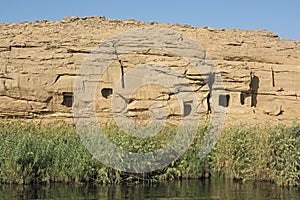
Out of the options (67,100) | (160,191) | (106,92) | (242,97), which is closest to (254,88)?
(242,97)

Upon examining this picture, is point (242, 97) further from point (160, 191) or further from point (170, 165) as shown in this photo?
point (160, 191)

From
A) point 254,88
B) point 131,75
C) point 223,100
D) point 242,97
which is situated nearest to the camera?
point 131,75

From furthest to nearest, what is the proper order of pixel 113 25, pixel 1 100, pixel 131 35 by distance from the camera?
pixel 113 25
pixel 131 35
pixel 1 100

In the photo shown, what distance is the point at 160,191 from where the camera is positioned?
15.8 meters

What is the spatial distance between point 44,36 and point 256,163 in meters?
17.8

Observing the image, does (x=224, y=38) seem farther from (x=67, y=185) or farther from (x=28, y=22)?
(x=67, y=185)

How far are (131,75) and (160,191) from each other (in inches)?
566

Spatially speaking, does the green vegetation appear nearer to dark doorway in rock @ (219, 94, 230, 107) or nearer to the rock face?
the rock face

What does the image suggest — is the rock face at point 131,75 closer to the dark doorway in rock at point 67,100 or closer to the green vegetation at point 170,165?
the dark doorway in rock at point 67,100

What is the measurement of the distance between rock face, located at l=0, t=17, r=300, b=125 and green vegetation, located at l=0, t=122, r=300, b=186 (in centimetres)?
1009

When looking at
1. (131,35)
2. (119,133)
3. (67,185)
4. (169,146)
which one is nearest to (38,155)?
(67,185)

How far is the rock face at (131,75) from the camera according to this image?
2872 cm

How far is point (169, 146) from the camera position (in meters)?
18.0

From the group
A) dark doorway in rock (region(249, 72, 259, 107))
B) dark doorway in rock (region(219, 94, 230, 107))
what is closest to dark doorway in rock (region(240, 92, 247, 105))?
dark doorway in rock (region(249, 72, 259, 107))
